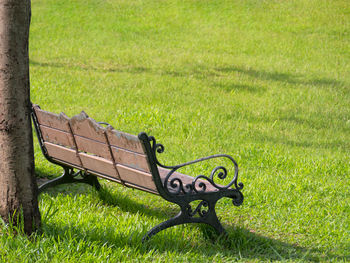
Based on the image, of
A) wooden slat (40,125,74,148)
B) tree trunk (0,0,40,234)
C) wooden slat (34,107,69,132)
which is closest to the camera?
tree trunk (0,0,40,234)

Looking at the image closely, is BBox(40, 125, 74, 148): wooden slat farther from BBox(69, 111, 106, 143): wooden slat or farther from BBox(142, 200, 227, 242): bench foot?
BBox(142, 200, 227, 242): bench foot

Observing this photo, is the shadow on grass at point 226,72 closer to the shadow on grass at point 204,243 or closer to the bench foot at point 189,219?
the shadow on grass at point 204,243

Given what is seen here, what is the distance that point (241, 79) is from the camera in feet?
40.8

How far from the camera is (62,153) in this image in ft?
15.5

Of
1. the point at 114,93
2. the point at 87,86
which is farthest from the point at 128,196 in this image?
the point at 87,86

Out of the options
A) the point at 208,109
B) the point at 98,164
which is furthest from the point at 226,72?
the point at 98,164

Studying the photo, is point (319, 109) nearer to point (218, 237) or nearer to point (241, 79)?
point (241, 79)

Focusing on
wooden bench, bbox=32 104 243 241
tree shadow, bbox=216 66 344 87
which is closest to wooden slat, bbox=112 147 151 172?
wooden bench, bbox=32 104 243 241

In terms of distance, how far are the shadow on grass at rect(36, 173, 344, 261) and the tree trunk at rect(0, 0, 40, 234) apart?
301 mm

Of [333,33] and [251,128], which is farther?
[333,33]

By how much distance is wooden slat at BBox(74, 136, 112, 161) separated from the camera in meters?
4.15

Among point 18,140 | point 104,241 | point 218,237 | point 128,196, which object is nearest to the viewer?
point 18,140

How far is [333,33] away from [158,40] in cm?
572

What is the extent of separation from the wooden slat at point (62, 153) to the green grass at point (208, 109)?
390 mm
